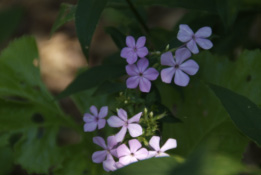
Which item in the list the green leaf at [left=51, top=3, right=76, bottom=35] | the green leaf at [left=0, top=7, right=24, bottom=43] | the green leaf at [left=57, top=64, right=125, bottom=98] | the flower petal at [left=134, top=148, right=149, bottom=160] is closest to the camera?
the flower petal at [left=134, top=148, right=149, bottom=160]

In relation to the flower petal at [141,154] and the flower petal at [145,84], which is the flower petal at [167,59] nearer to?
the flower petal at [145,84]

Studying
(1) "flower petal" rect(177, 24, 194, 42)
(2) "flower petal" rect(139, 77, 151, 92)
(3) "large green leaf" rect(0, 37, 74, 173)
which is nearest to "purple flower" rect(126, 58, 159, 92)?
(2) "flower petal" rect(139, 77, 151, 92)

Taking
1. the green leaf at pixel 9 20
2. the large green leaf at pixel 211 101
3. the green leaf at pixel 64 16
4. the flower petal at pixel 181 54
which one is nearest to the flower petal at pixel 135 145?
the flower petal at pixel 181 54

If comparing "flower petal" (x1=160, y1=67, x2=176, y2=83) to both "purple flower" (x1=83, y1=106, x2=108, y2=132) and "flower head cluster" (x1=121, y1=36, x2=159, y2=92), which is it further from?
"purple flower" (x1=83, y1=106, x2=108, y2=132)

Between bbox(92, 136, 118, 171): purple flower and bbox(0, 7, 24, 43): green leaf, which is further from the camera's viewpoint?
bbox(0, 7, 24, 43): green leaf

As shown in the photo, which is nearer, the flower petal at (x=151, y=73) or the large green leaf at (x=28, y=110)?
the flower petal at (x=151, y=73)
